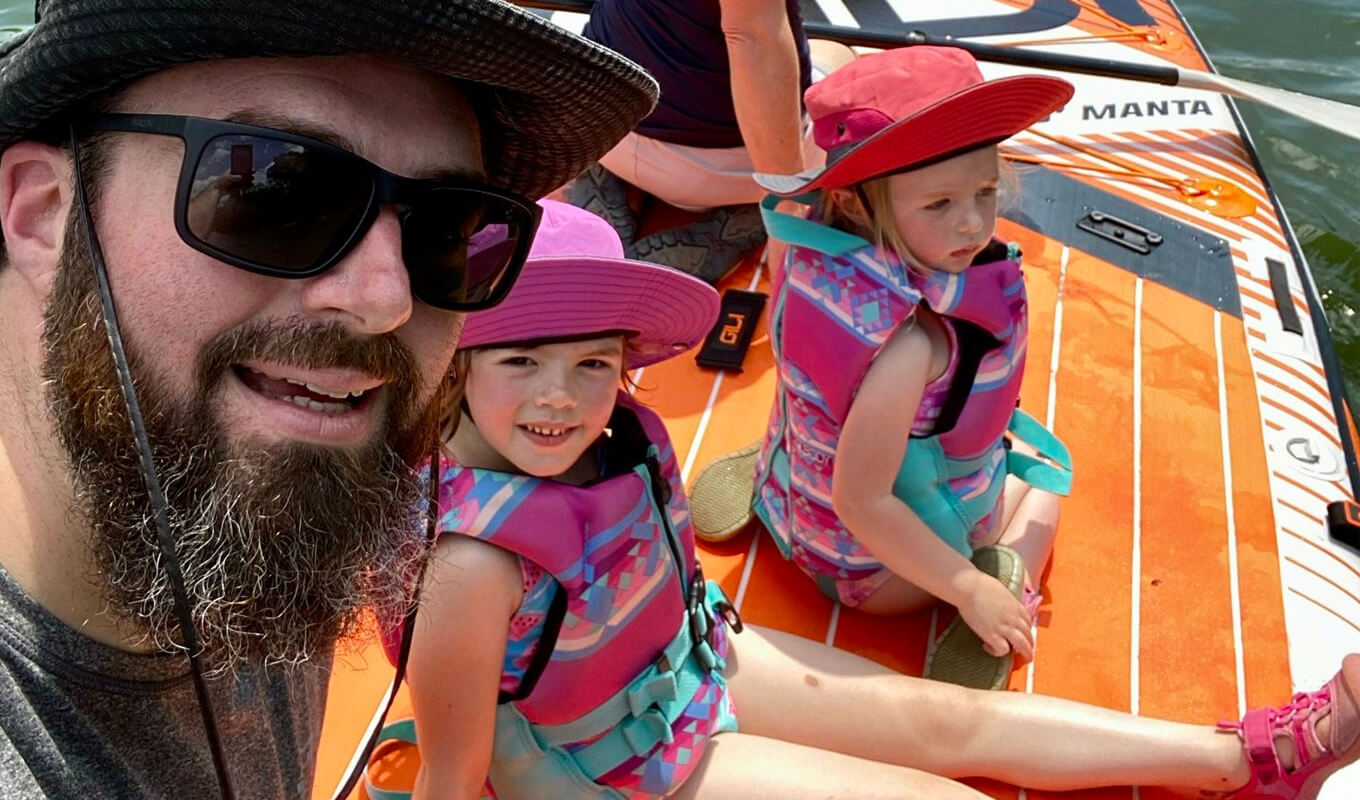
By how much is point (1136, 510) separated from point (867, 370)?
94cm

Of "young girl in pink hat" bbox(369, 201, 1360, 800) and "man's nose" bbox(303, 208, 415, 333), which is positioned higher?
"man's nose" bbox(303, 208, 415, 333)

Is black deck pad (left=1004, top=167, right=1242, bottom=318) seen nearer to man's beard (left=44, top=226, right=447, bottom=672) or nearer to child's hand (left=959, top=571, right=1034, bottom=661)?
child's hand (left=959, top=571, right=1034, bottom=661)

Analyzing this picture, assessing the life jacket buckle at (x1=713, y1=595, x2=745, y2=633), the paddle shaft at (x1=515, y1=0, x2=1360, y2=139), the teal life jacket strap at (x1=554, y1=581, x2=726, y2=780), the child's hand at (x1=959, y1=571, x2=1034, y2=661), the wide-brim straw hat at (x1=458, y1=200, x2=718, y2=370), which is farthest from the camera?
the paddle shaft at (x1=515, y1=0, x2=1360, y2=139)

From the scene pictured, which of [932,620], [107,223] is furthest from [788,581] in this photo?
[107,223]

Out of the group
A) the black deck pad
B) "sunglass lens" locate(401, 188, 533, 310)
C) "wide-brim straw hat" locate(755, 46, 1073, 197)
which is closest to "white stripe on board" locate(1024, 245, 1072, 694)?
the black deck pad

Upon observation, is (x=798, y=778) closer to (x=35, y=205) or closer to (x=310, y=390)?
(x=310, y=390)

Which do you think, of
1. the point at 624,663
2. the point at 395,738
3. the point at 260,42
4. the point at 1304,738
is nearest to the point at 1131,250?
the point at 1304,738

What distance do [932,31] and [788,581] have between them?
275 centimetres

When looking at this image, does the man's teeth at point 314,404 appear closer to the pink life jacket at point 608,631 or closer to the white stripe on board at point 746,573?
the pink life jacket at point 608,631

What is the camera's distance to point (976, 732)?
181cm

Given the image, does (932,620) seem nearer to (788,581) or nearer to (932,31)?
(788,581)

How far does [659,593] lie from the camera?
1607mm

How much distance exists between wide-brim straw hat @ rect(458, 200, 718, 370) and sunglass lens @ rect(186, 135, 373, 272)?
46 cm

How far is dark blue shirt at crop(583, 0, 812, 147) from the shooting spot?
2688mm
